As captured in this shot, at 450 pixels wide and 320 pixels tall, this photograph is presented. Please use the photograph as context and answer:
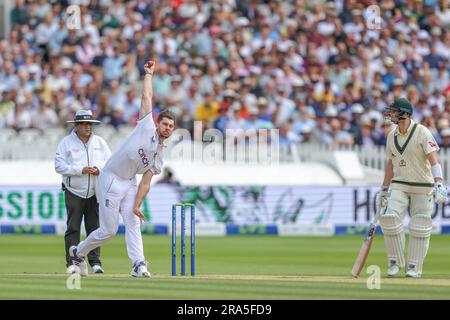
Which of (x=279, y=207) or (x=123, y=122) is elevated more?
(x=123, y=122)

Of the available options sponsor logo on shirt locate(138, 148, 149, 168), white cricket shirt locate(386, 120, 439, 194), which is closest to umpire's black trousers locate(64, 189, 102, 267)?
sponsor logo on shirt locate(138, 148, 149, 168)

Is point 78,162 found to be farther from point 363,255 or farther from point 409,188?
point 409,188

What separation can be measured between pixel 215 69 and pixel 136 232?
13.5 metres

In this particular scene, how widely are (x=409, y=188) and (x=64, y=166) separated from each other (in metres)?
3.94

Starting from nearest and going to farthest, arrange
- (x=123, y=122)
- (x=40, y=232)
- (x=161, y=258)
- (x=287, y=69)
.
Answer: (x=161, y=258) < (x=40, y=232) < (x=123, y=122) < (x=287, y=69)

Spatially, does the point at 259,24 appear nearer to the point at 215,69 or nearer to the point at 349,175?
the point at 215,69

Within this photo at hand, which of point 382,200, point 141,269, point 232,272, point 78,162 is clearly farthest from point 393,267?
point 78,162

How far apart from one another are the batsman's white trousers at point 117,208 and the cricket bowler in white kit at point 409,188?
9.43 feet

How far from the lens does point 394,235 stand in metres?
15.3

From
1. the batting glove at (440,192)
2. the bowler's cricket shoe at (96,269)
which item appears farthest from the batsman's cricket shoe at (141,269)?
the batting glove at (440,192)

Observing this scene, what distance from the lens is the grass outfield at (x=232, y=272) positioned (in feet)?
40.9

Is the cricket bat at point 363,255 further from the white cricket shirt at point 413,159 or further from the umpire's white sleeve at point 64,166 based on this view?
the umpire's white sleeve at point 64,166
